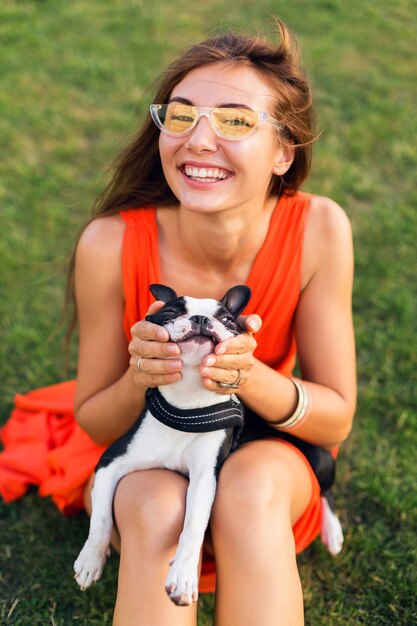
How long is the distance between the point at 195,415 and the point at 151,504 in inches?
12.3

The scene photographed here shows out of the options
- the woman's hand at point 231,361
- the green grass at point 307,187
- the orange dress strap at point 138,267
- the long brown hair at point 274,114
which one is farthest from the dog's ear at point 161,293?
the green grass at point 307,187

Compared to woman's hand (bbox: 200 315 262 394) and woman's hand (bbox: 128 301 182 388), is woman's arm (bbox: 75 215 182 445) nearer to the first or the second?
woman's hand (bbox: 128 301 182 388)

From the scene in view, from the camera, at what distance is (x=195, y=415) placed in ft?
7.20

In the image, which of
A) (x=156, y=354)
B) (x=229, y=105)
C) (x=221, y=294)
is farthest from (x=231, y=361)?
(x=229, y=105)

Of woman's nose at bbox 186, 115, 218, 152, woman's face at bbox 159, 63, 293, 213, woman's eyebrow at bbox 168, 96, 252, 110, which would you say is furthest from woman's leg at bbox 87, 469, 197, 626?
woman's eyebrow at bbox 168, 96, 252, 110

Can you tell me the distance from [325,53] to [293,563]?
17.9ft

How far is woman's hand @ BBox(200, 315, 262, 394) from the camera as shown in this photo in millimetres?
2049

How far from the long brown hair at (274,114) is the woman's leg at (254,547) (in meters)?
1.12

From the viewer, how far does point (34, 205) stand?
499 centimetres

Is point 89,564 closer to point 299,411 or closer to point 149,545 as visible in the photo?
point 149,545

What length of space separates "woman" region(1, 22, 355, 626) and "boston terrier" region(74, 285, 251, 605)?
46mm

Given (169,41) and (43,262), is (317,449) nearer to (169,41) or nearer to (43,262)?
(43,262)

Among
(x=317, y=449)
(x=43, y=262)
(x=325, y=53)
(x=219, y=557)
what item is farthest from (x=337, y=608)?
(x=325, y=53)

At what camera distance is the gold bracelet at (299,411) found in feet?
8.33
